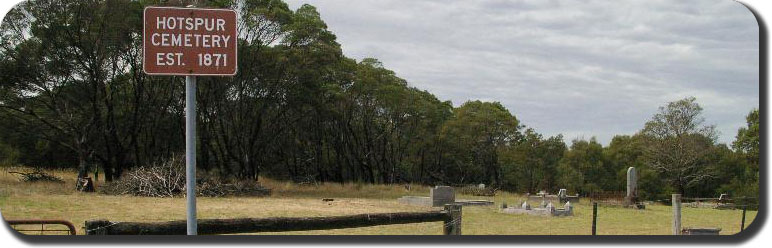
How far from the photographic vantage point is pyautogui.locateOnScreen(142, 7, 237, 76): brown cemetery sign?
4754 millimetres

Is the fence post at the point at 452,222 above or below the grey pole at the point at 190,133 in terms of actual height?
below

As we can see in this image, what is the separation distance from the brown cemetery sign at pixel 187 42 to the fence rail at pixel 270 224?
2.15 meters

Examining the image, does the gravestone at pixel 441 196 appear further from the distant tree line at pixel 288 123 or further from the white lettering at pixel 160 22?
the white lettering at pixel 160 22

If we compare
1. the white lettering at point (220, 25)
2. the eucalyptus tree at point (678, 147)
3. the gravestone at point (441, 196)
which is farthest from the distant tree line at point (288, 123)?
the gravestone at point (441, 196)

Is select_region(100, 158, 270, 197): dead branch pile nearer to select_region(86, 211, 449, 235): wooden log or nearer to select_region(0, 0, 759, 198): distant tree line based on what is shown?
select_region(0, 0, 759, 198): distant tree line

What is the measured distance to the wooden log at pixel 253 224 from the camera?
6.36m

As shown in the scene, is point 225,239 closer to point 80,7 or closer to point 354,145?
point 80,7

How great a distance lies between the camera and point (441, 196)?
24.3 meters

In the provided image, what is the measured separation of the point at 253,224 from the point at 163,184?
59.0ft

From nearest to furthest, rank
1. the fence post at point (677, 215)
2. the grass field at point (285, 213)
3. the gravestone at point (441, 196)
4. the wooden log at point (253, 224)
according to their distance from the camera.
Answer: the wooden log at point (253, 224), the fence post at point (677, 215), the grass field at point (285, 213), the gravestone at point (441, 196)

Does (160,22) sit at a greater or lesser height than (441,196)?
greater

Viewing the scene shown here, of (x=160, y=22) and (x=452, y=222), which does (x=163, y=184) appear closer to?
(x=452, y=222)

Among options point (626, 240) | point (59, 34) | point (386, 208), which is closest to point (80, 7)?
point (59, 34)

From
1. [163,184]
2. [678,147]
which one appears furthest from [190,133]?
[678,147]
